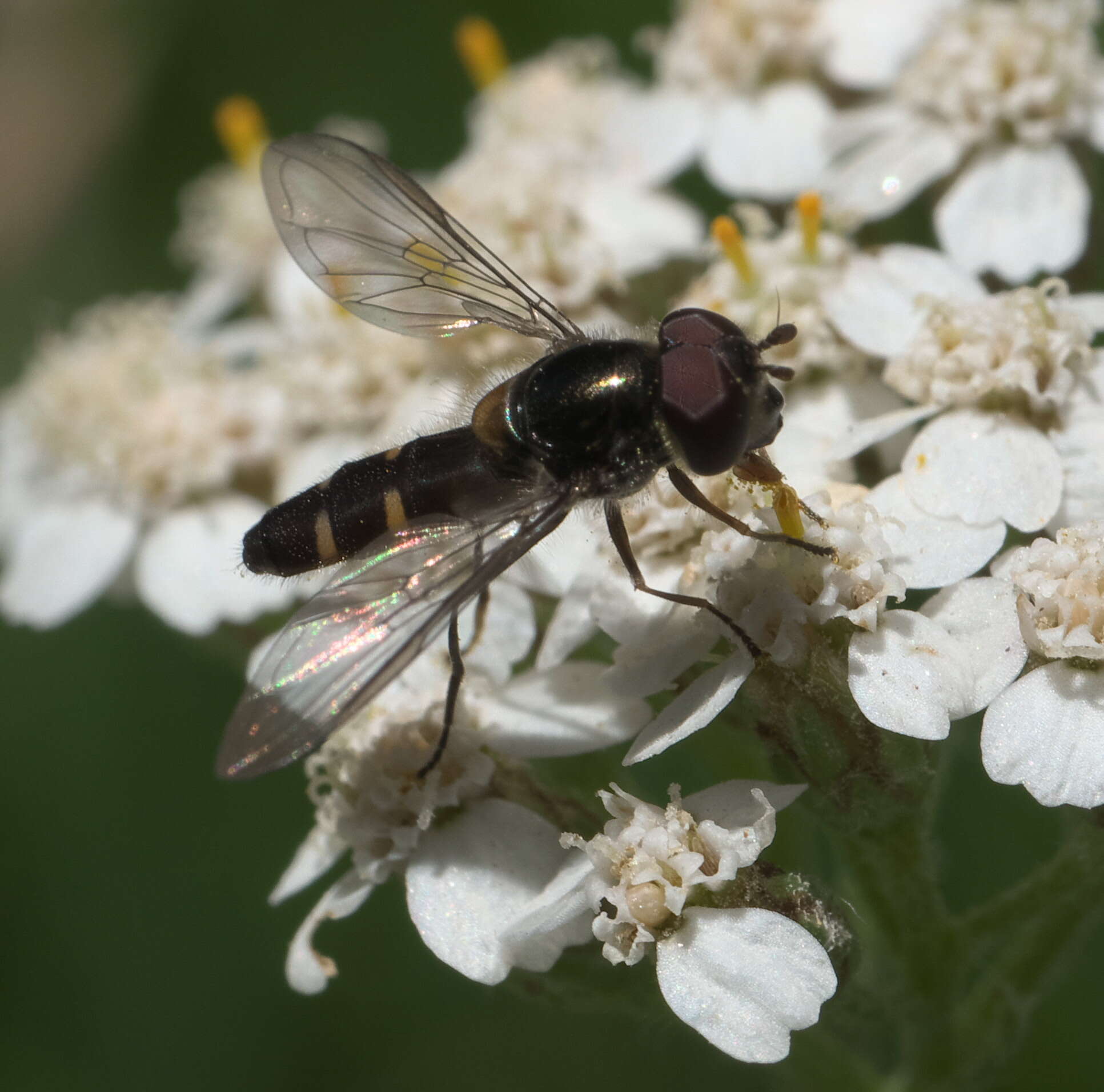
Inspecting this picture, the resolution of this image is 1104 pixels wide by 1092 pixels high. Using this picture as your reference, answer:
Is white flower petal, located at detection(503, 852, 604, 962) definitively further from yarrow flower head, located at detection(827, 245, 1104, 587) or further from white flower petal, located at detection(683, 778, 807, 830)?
yarrow flower head, located at detection(827, 245, 1104, 587)

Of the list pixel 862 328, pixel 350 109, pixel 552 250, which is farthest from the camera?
pixel 350 109

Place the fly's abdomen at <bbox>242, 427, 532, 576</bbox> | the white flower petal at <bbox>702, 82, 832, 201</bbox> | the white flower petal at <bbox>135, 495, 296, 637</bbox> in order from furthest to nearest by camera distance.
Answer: the white flower petal at <bbox>702, 82, 832, 201</bbox>
the white flower petal at <bbox>135, 495, 296, 637</bbox>
the fly's abdomen at <bbox>242, 427, 532, 576</bbox>

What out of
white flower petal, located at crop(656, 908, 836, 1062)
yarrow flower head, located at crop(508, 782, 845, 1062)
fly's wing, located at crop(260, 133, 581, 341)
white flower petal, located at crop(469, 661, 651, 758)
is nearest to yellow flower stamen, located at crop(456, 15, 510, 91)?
fly's wing, located at crop(260, 133, 581, 341)

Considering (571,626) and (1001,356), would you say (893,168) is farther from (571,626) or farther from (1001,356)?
(571,626)

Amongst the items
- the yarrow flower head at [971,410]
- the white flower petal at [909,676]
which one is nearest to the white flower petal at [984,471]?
the yarrow flower head at [971,410]

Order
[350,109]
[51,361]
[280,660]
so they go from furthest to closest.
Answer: [350,109]
[51,361]
[280,660]

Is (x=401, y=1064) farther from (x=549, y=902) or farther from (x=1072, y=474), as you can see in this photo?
(x=1072, y=474)

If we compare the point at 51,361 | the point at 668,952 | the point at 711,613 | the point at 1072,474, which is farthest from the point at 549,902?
the point at 51,361
